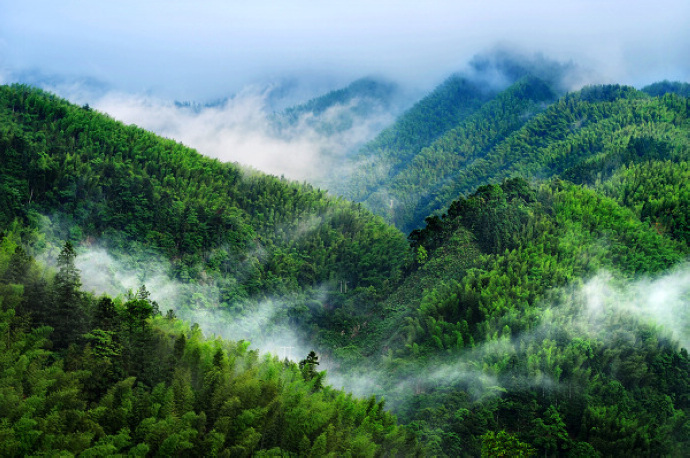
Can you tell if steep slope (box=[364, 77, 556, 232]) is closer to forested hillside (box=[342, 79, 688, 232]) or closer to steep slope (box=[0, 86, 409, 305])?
forested hillside (box=[342, 79, 688, 232])

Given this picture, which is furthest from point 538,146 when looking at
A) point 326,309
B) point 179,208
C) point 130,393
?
point 130,393

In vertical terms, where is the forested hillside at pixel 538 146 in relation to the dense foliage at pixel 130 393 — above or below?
above

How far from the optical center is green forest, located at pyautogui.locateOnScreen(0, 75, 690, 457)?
3856 centimetres

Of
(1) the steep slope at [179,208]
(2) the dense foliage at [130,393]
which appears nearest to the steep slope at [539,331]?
(2) the dense foliage at [130,393]

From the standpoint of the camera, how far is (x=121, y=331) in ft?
137

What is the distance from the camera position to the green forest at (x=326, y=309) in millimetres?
38562

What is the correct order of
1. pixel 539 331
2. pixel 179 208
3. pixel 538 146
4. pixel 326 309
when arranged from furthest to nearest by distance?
pixel 538 146, pixel 326 309, pixel 179 208, pixel 539 331

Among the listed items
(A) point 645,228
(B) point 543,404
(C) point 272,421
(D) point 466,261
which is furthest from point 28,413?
(A) point 645,228

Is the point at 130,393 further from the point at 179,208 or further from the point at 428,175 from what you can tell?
the point at 428,175

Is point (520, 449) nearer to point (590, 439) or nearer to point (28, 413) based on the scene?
point (590, 439)

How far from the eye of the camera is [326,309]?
9212cm

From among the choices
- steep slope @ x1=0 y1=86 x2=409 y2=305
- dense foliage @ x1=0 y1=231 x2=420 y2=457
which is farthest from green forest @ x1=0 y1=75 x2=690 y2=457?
steep slope @ x1=0 y1=86 x2=409 y2=305

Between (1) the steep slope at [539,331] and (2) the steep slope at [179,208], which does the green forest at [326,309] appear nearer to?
(1) the steep slope at [539,331]

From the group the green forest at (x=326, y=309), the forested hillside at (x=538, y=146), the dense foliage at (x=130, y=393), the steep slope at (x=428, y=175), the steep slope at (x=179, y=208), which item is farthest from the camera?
the steep slope at (x=428, y=175)
